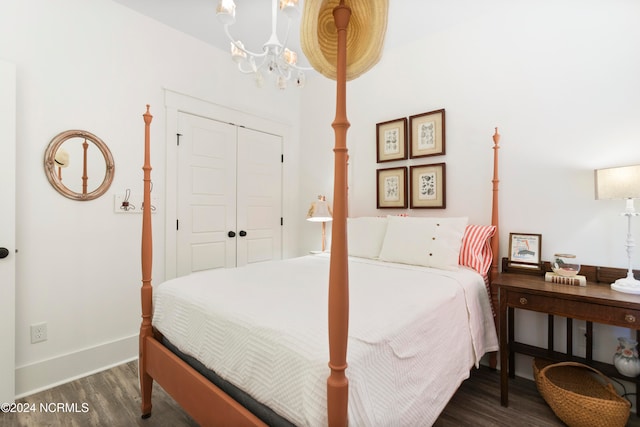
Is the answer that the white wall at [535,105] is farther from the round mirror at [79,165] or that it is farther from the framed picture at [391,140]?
the round mirror at [79,165]

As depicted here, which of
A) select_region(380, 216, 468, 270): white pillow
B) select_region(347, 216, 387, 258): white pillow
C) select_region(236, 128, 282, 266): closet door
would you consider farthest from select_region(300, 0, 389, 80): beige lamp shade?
select_region(236, 128, 282, 266): closet door

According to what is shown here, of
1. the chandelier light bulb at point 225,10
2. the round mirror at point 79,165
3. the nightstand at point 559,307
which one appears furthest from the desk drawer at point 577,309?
the round mirror at point 79,165

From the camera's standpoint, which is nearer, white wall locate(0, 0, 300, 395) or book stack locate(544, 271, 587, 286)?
book stack locate(544, 271, 587, 286)

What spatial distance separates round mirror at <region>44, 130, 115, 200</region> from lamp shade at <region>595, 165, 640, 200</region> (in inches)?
128

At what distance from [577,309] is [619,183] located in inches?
28.7

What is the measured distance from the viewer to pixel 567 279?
1.79m

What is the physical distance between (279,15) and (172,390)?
8.84 feet

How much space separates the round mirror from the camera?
81.8 inches

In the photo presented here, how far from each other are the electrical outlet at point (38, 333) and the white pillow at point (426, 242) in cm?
239

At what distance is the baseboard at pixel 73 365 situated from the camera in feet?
6.40

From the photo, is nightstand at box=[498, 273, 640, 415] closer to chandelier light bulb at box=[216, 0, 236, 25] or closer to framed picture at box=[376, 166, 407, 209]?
framed picture at box=[376, 166, 407, 209]

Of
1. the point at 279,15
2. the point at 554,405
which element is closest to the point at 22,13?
the point at 279,15

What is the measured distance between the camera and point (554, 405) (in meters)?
1.66

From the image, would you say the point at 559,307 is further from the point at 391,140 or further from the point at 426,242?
the point at 391,140
